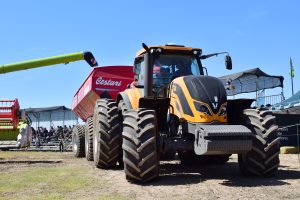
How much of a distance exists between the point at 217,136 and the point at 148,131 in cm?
118

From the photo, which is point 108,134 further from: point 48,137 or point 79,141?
point 48,137

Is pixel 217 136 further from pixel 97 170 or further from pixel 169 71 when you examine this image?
pixel 97 170

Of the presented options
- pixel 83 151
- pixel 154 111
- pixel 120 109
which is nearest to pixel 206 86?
pixel 154 111

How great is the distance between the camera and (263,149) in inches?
297

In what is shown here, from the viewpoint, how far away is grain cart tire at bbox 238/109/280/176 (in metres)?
7.54

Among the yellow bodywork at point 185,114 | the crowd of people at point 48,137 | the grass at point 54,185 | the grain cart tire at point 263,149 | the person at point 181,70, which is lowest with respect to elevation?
the crowd of people at point 48,137

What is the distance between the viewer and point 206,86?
7625 mm

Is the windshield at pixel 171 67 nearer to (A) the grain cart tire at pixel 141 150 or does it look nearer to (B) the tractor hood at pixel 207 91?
(B) the tractor hood at pixel 207 91

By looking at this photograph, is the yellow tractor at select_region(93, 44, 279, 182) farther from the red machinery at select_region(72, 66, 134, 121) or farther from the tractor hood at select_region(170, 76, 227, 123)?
the red machinery at select_region(72, 66, 134, 121)

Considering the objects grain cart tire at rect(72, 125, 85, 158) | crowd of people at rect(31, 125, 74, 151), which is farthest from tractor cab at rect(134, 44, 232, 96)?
crowd of people at rect(31, 125, 74, 151)

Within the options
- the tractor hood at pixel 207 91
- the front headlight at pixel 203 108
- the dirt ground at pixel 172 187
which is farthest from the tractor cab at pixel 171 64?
the dirt ground at pixel 172 187

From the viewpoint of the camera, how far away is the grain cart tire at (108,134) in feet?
29.8

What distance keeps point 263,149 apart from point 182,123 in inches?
60.5

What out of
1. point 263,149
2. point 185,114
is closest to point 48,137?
point 185,114
